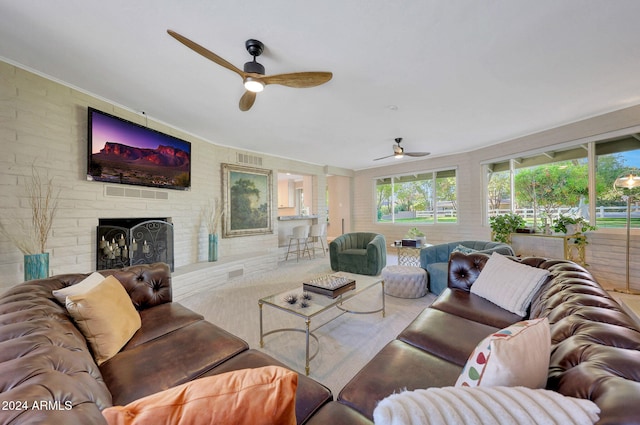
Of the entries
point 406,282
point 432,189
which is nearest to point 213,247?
point 406,282

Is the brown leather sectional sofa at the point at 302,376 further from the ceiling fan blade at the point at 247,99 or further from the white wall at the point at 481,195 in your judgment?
the white wall at the point at 481,195

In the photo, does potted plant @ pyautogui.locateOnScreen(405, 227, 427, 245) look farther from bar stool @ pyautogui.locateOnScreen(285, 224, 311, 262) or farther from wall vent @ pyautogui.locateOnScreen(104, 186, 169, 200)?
wall vent @ pyautogui.locateOnScreen(104, 186, 169, 200)

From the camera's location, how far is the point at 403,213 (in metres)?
7.04

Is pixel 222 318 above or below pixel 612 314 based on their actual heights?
below

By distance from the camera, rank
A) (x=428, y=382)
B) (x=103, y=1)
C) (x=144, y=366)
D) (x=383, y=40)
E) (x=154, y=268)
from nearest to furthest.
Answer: (x=428, y=382), (x=144, y=366), (x=103, y=1), (x=383, y=40), (x=154, y=268)

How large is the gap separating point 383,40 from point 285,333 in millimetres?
2784

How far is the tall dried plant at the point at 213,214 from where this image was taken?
14.3ft

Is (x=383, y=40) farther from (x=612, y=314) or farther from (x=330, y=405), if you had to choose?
(x=330, y=405)

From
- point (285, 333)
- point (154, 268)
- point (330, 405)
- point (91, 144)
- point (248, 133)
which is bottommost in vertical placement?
point (285, 333)

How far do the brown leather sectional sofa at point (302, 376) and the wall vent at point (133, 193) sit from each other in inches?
62.0

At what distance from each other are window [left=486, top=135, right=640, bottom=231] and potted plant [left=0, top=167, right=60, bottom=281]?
A: 6882mm

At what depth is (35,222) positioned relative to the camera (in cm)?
235

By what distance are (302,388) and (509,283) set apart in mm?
1792

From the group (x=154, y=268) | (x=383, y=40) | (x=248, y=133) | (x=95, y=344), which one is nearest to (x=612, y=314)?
(x=383, y=40)
